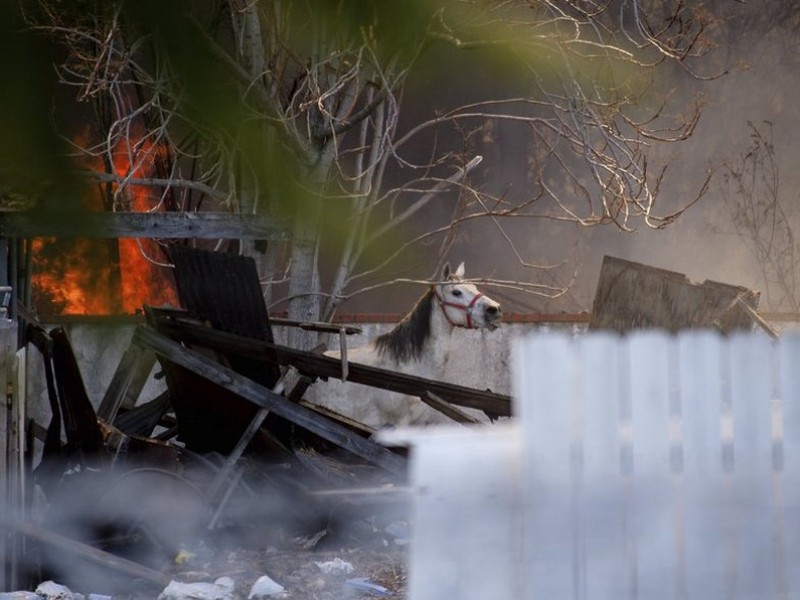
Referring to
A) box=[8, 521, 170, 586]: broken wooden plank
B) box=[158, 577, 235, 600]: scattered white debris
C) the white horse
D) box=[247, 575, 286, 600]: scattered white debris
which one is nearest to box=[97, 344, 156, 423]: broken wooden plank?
box=[8, 521, 170, 586]: broken wooden plank

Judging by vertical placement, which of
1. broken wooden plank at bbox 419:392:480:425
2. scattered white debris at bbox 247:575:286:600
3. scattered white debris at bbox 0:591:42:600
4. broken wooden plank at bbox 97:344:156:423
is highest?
broken wooden plank at bbox 97:344:156:423

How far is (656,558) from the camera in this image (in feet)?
9.44

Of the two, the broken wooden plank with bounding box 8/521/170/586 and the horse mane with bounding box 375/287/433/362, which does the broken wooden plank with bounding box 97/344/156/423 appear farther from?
the horse mane with bounding box 375/287/433/362

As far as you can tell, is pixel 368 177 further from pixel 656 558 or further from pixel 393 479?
pixel 656 558

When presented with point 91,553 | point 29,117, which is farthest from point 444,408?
point 29,117

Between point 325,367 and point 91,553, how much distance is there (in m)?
2.21

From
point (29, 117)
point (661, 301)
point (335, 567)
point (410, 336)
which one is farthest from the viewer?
point (410, 336)

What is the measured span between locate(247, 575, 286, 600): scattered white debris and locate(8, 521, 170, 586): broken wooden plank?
1.68 feet

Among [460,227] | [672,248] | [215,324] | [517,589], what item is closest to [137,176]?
[215,324]

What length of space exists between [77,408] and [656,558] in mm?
4839

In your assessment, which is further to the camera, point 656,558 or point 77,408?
point 77,408

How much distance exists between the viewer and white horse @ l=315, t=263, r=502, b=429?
976cm

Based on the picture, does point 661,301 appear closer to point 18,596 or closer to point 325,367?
point 325,367

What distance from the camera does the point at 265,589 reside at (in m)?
6.37
